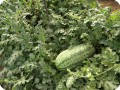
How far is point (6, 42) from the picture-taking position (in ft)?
11.8

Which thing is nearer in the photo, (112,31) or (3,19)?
(112,31)

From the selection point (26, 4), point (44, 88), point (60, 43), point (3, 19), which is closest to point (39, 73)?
point (44, 88)

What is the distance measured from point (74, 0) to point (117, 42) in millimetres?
1024

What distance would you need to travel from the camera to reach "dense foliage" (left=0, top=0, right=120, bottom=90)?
9.82 feet

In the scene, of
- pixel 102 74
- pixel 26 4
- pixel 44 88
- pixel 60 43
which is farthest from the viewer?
pixel 26 4

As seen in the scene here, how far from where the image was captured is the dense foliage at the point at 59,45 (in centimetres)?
299

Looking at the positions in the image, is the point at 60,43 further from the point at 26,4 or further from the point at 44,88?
the point at 26,4

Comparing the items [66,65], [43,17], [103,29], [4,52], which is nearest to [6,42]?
[4,52]

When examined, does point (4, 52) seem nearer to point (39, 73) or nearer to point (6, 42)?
point (6, 42)

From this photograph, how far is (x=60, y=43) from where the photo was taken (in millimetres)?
3477

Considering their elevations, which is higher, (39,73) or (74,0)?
(74,0)

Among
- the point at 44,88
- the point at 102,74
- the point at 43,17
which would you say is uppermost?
the point at 43,17

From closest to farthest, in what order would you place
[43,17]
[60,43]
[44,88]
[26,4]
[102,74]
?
[102,74], [44,88], [60,43], [43,17], [26,4]

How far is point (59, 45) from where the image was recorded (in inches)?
135
